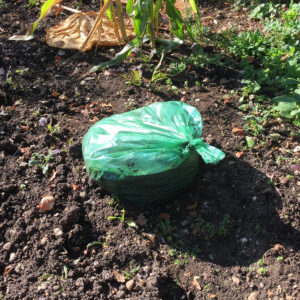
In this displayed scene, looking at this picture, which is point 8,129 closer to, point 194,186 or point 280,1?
point 194,186

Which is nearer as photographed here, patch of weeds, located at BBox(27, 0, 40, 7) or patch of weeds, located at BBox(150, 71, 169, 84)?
patch of weeds, located at BBox(150, 71, 169, 84)

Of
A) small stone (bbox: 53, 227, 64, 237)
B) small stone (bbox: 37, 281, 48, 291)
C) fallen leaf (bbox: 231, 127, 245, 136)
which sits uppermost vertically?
fallen leaf (bbox: 231, 127, 245, 136)

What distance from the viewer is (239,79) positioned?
2.96m

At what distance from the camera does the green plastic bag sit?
2.03 meters

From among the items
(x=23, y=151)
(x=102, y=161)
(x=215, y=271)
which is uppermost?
(x=102, y=161)

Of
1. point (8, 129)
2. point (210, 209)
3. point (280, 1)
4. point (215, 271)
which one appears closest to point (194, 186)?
point (210, 209)

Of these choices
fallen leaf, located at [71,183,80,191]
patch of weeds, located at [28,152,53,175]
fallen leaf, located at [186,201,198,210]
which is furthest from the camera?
patch of weeds, located at [28,152,53,175]

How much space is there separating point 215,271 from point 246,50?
181 cm

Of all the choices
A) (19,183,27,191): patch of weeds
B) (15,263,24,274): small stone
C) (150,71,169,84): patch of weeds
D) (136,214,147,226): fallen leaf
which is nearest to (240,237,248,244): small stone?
(136,214,147,226): fallen leaf

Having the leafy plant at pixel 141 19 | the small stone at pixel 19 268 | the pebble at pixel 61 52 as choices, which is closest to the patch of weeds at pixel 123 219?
the small stone at pixel 19 268

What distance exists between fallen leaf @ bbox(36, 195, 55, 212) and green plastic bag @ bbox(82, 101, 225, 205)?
267 mm

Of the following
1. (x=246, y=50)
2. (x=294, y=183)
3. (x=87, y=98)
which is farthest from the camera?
(x=246, y=50)

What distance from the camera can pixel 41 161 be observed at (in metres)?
2.48

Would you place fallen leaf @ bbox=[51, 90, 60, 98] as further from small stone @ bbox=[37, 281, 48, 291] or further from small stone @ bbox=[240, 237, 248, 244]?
small stone @ bbox=[240, 237, 248, 244]
